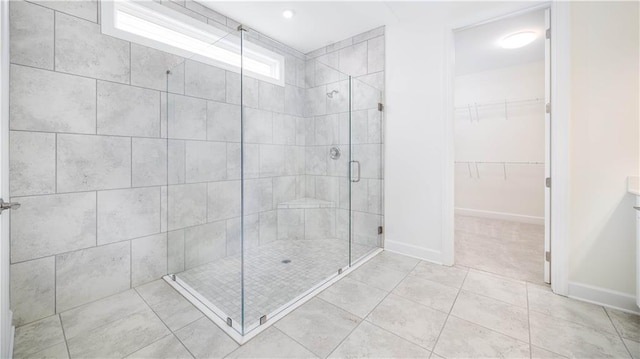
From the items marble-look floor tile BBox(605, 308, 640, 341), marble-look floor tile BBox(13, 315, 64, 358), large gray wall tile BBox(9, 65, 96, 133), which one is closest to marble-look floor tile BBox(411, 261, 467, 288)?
marble-look floor tile BBox(605, 308, 640, 341)

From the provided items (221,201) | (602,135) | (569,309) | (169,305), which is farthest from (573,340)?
(221,201)

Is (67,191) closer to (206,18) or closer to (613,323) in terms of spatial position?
(206,18)

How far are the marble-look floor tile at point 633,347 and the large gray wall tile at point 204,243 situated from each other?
2762 millimetres

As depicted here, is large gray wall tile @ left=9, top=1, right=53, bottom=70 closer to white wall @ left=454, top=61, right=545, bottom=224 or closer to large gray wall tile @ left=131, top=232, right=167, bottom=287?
large gray wall tile @ left=131, top=232, right=167, bottom=287

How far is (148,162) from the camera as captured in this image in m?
2.11

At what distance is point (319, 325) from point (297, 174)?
6.09 ft

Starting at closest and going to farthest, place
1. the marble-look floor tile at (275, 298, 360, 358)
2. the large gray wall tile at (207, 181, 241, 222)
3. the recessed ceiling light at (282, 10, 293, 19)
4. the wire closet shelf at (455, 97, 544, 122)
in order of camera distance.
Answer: the marble-look floor tile at (275, 298, 360, 358) < the large gray wall tile at (207, 181, 241, 222) < the recessed ceiling light at (282, 10, 293, 19) < the wire closet shelf at (455, 97, 544, 122)

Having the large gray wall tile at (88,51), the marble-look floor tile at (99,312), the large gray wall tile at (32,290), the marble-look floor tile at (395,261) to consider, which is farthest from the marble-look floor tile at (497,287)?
the large gray wall tile at (88,51)

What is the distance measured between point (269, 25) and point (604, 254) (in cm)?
360

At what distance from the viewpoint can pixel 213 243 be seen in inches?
91.9

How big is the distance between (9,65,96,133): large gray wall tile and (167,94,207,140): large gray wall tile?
0.51m

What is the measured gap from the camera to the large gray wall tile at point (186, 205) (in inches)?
88.3

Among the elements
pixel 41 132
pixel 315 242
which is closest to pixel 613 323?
pixel 315 242

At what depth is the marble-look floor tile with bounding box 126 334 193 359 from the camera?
134 cm
